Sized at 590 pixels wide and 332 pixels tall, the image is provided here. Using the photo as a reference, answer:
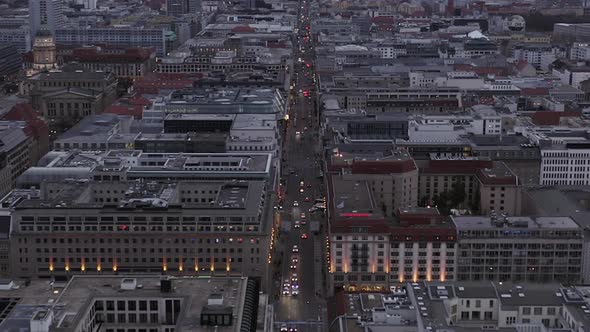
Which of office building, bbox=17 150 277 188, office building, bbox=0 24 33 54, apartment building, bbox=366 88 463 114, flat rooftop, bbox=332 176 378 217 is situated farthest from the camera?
office building, bbox=0 24 33 54

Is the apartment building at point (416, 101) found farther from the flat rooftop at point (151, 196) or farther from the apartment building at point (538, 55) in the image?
the apartment building at point (538, 55)

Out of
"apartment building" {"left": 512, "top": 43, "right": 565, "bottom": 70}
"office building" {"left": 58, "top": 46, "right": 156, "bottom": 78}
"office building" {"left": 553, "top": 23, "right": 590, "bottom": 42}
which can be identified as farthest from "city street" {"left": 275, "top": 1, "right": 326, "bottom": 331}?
"office building" {"left": 553, "top": 23, "right": 590, "bottom": 42}

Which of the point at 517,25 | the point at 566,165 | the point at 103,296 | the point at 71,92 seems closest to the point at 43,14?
the point at 71,92

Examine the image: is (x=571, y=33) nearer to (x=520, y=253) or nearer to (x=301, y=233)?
(x=301, y=233)

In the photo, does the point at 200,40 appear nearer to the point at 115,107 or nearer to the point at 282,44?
the point at 282,44

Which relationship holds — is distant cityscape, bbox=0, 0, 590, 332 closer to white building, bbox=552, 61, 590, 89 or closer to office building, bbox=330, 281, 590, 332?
office building, bbox=330, 281, 590, 332

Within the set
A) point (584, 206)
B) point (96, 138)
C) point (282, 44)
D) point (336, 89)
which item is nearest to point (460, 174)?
point (584, 206)
